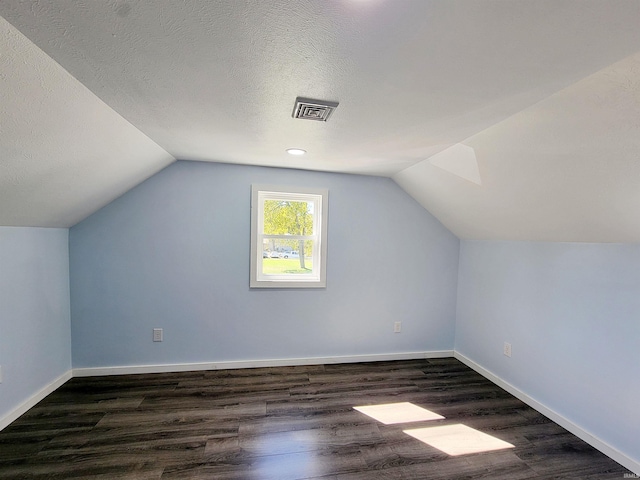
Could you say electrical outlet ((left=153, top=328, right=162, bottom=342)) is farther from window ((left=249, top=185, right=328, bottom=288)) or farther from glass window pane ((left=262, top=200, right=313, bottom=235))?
glass window pane ((left=262, top=200, right=313, bottom=235))

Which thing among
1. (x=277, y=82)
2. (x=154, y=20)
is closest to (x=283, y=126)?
(x=277, y=82)

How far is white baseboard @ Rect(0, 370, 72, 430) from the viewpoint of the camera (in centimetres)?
200

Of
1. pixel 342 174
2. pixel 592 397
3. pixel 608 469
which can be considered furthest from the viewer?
pixel 342 174

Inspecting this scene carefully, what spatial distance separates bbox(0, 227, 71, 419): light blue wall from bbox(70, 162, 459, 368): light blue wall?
0.12 m

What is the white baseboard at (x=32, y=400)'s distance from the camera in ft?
6.57

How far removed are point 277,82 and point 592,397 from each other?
2.90 m

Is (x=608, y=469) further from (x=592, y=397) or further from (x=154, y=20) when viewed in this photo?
→ (x=154, y=20)

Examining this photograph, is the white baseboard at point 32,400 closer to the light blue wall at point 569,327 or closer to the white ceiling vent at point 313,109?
the white ceiling vent at point 313,109

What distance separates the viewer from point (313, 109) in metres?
1.57

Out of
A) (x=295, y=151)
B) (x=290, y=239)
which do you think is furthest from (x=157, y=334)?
(x=295, y=151)

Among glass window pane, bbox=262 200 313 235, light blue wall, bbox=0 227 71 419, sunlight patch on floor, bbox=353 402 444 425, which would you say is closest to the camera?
light blue wall, bbox=0 227 71 419

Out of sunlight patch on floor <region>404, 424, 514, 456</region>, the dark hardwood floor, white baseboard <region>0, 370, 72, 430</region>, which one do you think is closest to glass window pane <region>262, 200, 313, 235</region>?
the dark hardwood floor

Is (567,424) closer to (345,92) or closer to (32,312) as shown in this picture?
(345,92)

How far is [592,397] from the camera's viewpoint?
201 cm
